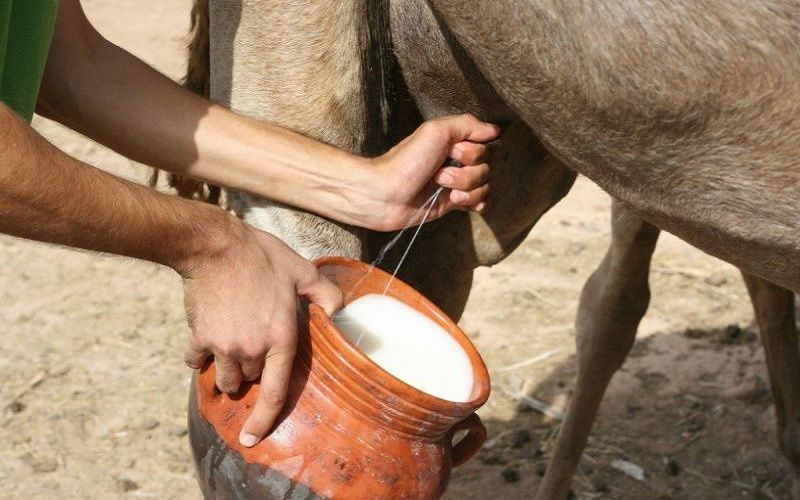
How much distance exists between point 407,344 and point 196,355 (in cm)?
32

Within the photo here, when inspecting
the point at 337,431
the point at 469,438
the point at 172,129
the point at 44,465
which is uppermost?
the point at 172,129

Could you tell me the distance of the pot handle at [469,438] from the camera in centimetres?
185

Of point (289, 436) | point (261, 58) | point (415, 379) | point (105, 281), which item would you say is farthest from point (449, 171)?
point (105, 281)

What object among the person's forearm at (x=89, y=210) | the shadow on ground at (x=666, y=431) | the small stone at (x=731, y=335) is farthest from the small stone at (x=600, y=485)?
the person's forearm at (x=89, y=210)

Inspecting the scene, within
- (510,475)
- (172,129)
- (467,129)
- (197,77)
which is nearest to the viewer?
(172,129)

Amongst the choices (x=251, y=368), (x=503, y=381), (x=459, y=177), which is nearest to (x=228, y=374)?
(x=251, y=368)

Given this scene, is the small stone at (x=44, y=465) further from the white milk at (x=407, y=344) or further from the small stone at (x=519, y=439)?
the white milk at (x=407, y=344)

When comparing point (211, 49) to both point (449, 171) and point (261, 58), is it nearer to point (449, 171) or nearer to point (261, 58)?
point (261, 58)

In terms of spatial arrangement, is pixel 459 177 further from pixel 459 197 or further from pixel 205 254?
pixel 205 254

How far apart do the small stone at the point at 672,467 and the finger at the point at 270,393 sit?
202 cm

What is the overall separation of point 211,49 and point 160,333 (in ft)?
6.02

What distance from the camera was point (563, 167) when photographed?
2.67 metres

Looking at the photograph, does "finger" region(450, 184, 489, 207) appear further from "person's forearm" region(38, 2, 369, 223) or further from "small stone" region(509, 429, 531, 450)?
"small stone" region(509, 429, 531, 450)

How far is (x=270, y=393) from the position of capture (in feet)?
5.67
